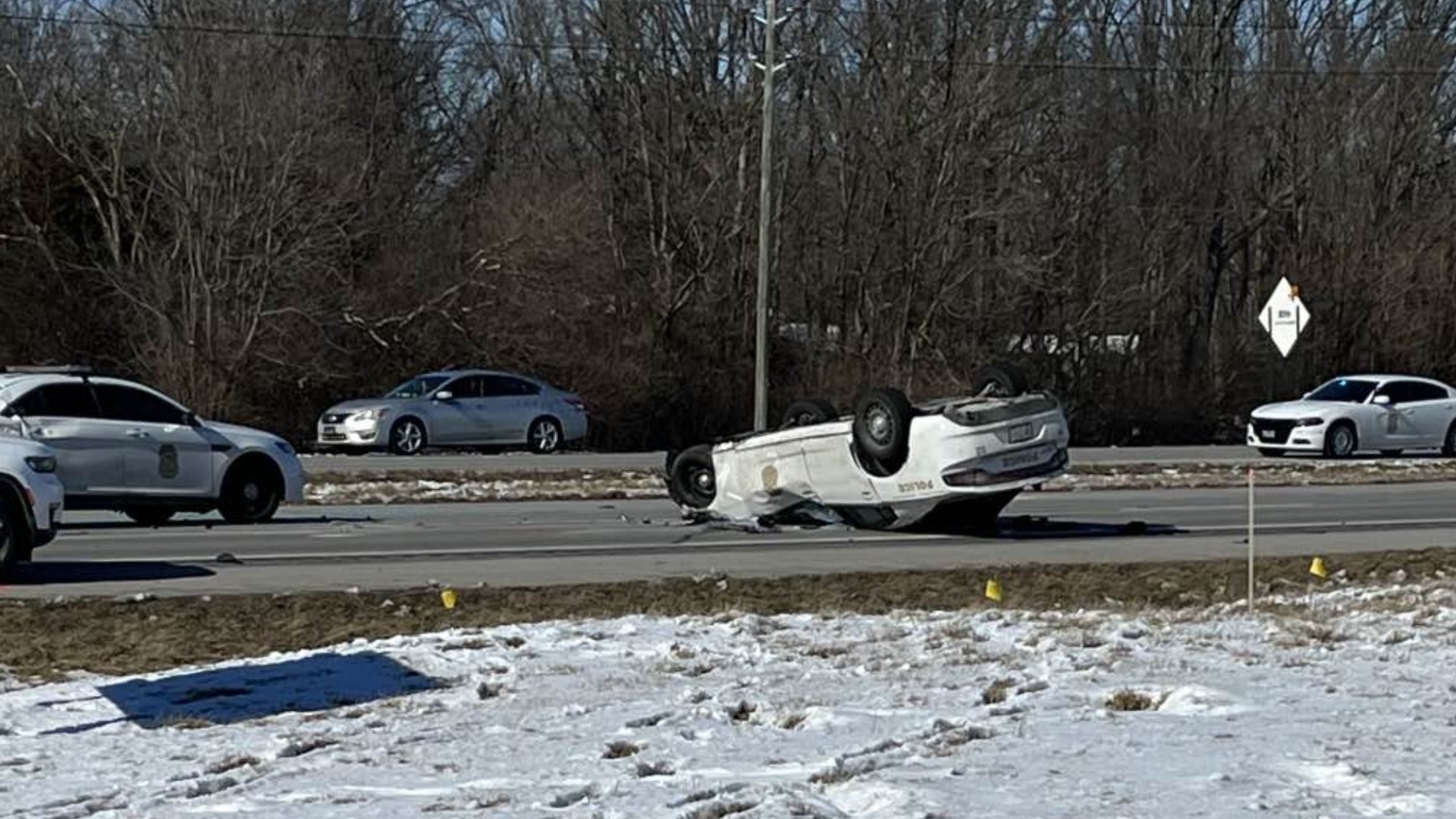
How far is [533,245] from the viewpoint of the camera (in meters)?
48.0

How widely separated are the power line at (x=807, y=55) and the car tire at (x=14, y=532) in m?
29.7

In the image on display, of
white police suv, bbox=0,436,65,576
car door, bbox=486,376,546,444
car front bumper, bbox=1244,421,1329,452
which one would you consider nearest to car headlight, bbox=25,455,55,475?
white police suv, bbox=0,436,65,576

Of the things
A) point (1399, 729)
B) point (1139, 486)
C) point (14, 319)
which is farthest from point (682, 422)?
point (1399, 729)

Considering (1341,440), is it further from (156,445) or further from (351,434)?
(156,445)

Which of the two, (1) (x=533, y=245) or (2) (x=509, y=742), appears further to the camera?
(1) (x=533, y=245)

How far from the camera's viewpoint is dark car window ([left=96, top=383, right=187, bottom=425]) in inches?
843

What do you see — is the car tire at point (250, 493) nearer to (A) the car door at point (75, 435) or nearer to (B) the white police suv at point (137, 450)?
(B) the white police suv at point (137, 450)

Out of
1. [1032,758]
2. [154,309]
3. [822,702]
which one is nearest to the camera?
[1032,758]

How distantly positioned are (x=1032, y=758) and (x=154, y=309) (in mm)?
37705

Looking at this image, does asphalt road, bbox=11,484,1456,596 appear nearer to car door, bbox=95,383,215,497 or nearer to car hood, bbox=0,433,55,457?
car door, bbox=95,383,215,497

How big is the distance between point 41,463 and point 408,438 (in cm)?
2154

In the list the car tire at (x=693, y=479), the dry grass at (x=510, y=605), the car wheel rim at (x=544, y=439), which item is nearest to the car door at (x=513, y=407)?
the car wheel rim at (x=544, y=439)

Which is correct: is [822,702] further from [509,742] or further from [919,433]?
[919,433]

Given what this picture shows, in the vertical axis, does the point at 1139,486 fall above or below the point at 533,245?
below
